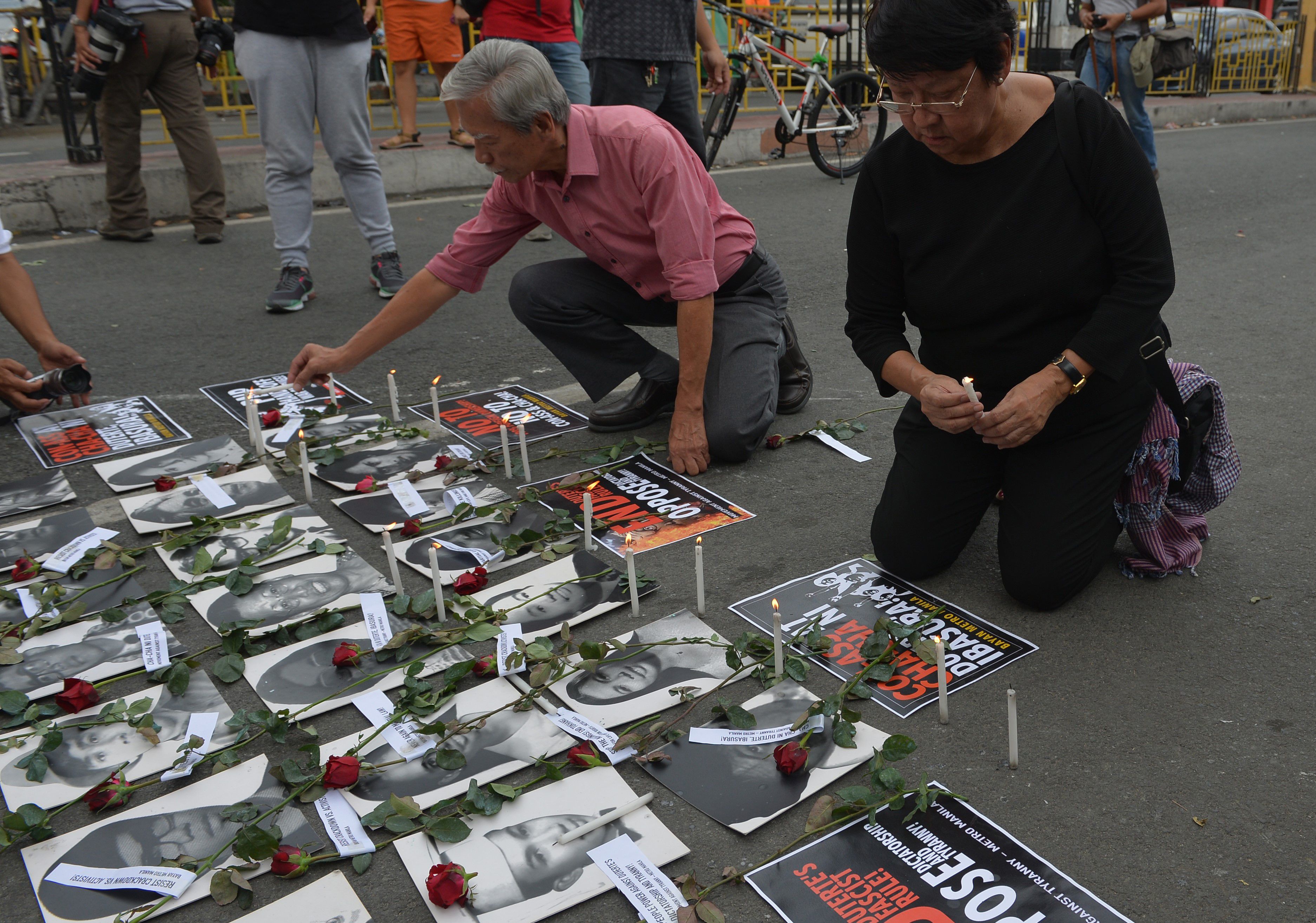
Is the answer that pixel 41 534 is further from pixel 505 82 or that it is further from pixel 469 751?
pixel 505 82

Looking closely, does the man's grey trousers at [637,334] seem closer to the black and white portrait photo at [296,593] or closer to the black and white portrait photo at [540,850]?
the black and white portrait photo at [296,593]

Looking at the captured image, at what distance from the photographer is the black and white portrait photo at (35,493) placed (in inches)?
131

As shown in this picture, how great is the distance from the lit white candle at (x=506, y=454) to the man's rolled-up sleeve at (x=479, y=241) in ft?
1.52

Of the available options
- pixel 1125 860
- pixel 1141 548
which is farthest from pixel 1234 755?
pixel 1141 548

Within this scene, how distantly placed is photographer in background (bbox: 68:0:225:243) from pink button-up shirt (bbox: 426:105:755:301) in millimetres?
3850

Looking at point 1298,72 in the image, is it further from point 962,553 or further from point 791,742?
point 791,742

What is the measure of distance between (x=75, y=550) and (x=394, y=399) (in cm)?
125

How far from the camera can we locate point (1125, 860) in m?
1.88

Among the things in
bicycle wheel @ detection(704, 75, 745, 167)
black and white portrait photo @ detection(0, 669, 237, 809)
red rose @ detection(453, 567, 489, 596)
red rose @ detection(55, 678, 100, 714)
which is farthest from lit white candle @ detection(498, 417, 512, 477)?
bicycle wheel @ detection(704, 75, 745, 167)

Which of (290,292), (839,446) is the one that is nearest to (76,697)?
(839,446)

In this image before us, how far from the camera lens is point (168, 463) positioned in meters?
3.63

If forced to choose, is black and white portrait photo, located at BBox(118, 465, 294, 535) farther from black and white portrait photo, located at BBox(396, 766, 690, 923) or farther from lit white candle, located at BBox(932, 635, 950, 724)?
lit white candle, located at BBox(932, 635, 950, 724)

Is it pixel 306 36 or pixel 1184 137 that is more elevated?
pixel 306 36

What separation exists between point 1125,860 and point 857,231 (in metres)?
1.60
